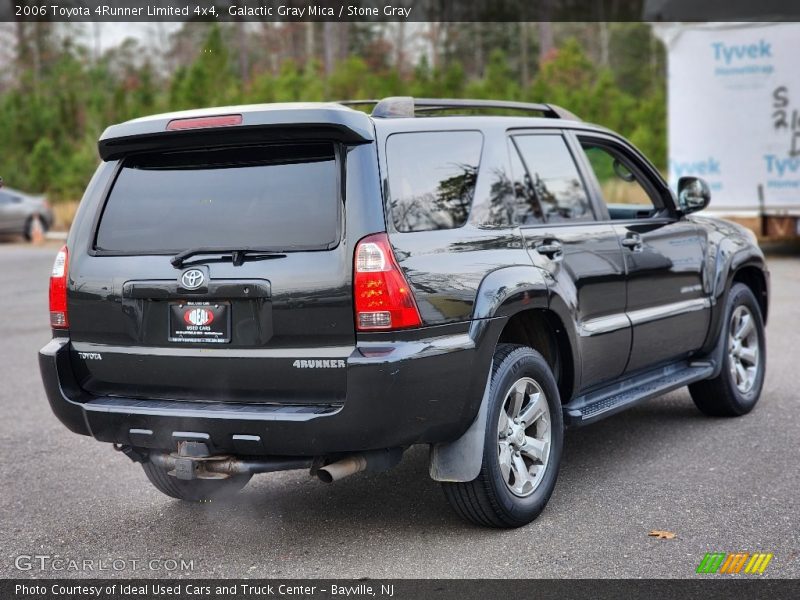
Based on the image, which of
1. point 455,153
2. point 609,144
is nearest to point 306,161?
point 455,153

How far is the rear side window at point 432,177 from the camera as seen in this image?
15.0 feet

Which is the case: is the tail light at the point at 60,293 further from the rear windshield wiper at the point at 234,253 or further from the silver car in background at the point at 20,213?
the silver car in background at the point at 20,213

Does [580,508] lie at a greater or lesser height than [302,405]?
lesser

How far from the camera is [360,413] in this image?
4.27 meters

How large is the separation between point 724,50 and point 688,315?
432 inches

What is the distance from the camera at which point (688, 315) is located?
6414mm

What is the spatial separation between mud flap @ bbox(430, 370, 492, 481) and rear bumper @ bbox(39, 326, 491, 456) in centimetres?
5

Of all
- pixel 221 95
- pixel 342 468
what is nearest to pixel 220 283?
pixel 342 468

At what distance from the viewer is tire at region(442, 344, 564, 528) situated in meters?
4.70

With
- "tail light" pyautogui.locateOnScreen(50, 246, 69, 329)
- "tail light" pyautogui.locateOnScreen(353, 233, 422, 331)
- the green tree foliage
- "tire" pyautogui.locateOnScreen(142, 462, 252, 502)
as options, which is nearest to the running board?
"tail light" pyautogui.locateOnScreen(353, 233, 422, 331)

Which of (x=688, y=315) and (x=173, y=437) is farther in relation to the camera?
(x=688, y=315)

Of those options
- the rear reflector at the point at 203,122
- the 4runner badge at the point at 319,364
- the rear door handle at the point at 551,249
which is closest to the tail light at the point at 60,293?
the rear reflector at the point at 203,122

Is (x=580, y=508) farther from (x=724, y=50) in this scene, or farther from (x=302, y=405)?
(x=724, y=50)

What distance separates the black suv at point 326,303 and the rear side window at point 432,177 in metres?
0.01
